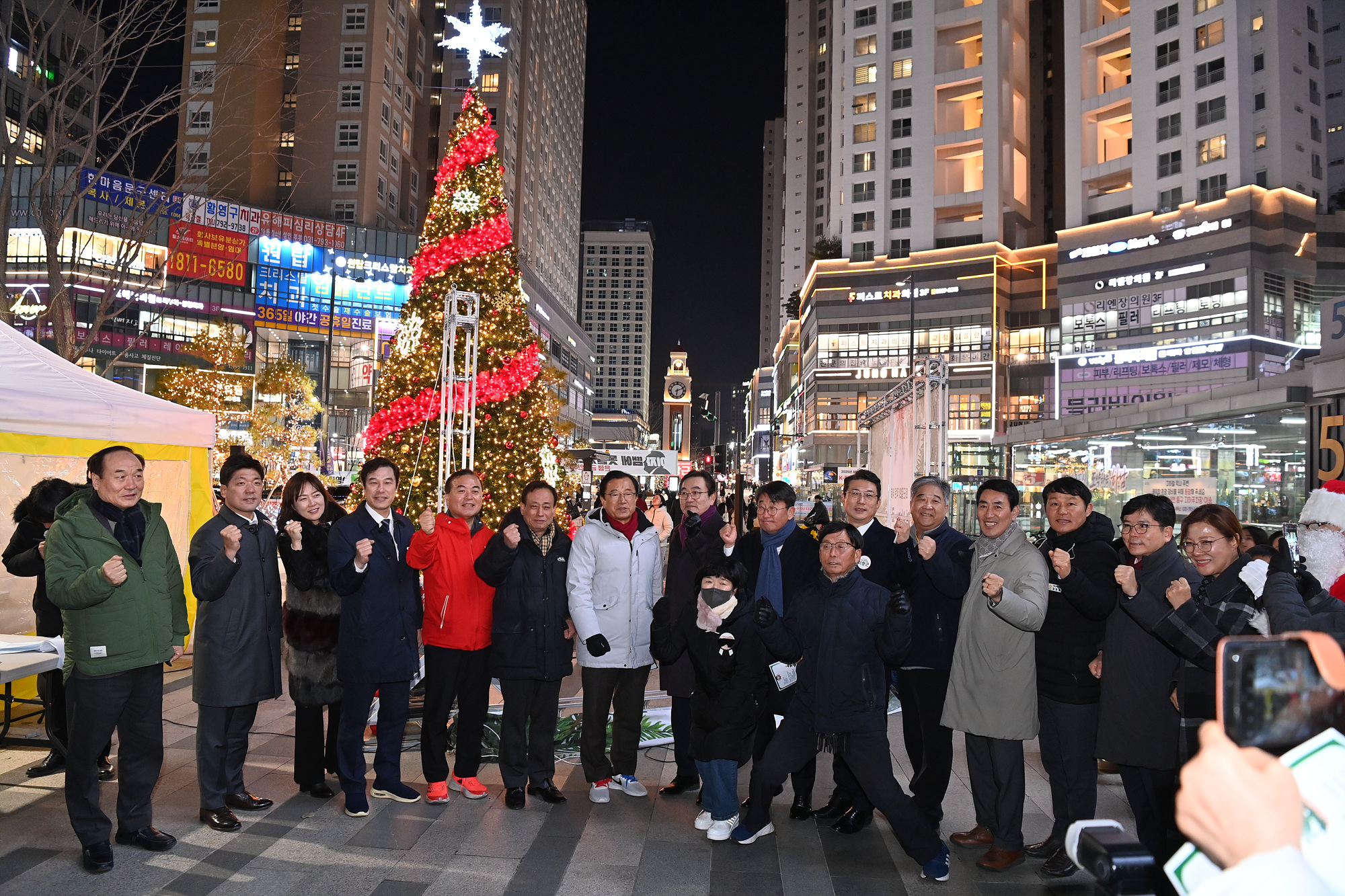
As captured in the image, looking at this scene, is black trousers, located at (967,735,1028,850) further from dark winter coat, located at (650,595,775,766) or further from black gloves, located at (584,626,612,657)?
black gloves, located at (584,626,612,657)

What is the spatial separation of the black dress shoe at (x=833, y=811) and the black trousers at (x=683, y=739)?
90cm

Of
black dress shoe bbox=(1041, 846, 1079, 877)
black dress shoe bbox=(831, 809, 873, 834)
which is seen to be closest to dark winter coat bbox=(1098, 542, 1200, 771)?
black dress shoe bbox=(1041, 846, 1079, 877)

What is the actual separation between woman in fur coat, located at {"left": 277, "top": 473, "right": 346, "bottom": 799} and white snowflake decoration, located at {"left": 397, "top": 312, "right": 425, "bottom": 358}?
7358 millimetres

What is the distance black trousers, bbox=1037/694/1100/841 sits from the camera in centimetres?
429

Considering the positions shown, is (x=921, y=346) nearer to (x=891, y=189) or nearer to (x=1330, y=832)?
(x=891, y=189)

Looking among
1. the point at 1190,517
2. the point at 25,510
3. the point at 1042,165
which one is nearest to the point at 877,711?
the point at 1190,517

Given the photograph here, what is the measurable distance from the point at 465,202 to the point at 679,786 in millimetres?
9811

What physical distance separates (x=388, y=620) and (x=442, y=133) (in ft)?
239

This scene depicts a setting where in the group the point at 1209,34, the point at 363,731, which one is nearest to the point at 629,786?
the point at 363,731

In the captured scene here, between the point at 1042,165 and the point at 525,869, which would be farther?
the point at 1042,165

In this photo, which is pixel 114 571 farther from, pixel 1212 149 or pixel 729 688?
pixel 1212 149

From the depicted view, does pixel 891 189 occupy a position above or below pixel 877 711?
above

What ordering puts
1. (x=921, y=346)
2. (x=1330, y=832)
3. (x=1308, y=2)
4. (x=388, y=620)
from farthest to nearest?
(x=921, y=346) < (x=1308, y=2) < (x=388, y=620) < (x=1330, y=832)

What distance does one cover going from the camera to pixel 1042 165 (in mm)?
73875
